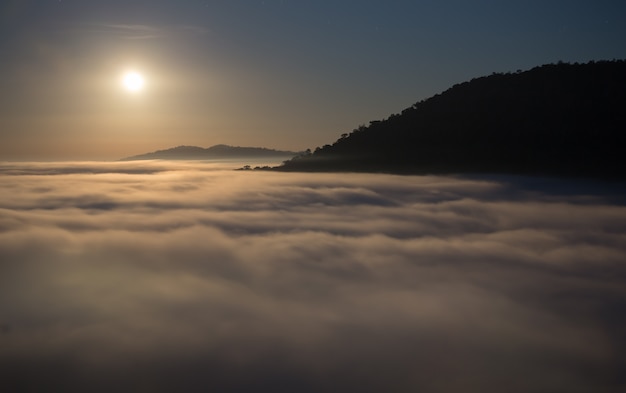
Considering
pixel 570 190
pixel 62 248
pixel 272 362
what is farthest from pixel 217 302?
pixel 570 190

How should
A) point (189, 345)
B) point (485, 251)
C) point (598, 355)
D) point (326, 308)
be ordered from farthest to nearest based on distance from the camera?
point (485, 251), point (189, 345), point (326, 308), point (598, 355)

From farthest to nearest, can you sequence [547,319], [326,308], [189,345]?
[189,345] → [326,308] → [547,319]

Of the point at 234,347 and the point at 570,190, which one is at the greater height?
the point at 570,190

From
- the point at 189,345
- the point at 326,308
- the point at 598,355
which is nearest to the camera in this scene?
the point at 598,355

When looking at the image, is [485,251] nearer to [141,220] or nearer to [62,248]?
[141,220]

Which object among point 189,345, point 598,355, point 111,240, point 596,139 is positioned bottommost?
point 189,345

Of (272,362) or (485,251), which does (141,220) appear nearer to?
(272,362)

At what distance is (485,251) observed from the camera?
170 m

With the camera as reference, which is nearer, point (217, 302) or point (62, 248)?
point (217, 302)

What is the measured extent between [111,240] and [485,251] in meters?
119

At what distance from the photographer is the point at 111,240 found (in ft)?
568

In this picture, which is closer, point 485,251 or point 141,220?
point 485,251

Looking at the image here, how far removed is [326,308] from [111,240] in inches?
3349

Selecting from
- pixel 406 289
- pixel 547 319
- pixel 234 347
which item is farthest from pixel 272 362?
pixel 547 319
